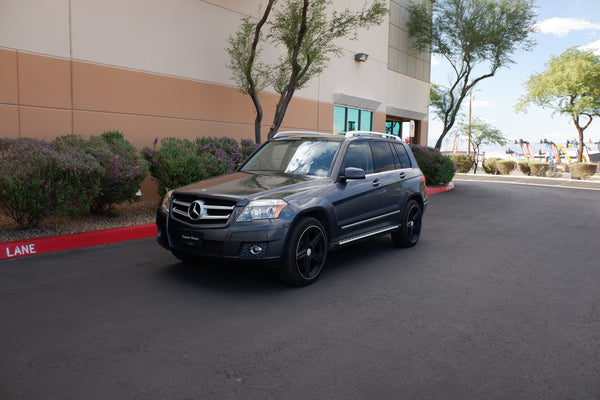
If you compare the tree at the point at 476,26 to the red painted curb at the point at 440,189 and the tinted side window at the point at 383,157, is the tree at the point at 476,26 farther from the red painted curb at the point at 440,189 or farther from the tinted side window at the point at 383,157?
the tinted side window at the point at 383,157

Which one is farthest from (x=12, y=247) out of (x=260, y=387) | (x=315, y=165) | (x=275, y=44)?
(x=275, y=44)

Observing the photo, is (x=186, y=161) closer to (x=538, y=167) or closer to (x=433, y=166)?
(x=433, y=166)

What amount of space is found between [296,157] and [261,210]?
5.06ft

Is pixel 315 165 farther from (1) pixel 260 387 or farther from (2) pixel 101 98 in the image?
(2) pixel 101 98

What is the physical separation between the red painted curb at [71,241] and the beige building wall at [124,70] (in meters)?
3.48

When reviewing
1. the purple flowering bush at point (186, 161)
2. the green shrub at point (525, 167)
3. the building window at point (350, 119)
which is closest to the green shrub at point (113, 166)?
the purple flowering bush at point (186, 161)

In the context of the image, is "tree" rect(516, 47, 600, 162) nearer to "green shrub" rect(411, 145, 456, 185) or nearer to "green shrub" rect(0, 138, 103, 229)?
"green shrub" rect(411, 145, 456, 185)

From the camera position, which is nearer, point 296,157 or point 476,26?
point 296,157

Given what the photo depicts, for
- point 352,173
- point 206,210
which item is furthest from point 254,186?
point 352,173

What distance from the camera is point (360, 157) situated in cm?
657

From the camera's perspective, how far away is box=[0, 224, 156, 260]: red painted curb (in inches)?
255

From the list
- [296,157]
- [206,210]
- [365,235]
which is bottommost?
[365,235]

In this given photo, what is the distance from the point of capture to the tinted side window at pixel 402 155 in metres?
7.65

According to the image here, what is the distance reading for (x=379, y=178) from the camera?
6766mm
